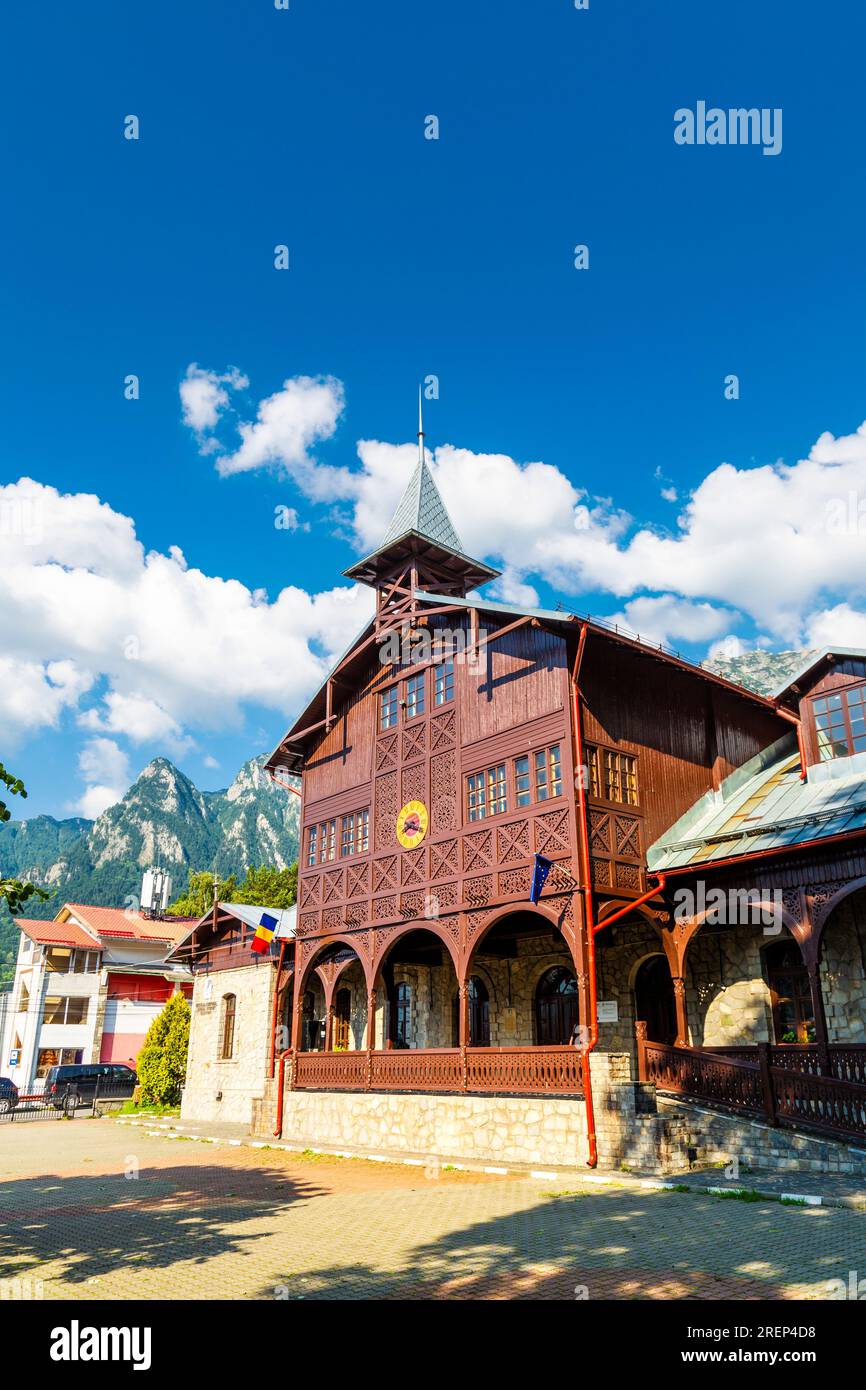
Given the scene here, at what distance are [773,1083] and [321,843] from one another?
14232 mm

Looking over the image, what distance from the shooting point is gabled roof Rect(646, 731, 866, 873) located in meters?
16.3

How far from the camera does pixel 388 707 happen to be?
24.7m

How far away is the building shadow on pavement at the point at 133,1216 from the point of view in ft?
29.9

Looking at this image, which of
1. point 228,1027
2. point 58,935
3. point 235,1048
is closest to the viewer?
point 235,1048

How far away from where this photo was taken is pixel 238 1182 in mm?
15500

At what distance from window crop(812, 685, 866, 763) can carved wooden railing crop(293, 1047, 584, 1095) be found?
7837 mm

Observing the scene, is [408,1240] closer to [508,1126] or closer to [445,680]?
[508,1126]

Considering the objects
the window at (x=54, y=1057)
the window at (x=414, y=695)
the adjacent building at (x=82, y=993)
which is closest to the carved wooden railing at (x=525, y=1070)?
the window at (x=414, y=695)

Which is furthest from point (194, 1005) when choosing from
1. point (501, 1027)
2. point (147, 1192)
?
point (147, 1192)

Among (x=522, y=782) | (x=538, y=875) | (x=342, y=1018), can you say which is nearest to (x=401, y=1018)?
(x=342, y=1018)

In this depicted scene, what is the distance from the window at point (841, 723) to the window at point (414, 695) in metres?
8.80
